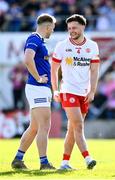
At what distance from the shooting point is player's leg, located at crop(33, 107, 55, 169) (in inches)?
491

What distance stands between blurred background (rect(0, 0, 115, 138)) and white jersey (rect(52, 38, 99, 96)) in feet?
44.5

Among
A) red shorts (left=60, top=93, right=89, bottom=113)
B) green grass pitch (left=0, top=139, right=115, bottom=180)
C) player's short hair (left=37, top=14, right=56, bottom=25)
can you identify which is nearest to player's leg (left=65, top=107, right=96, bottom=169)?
red shorts (left=60, top=93, right=89, bottom=113)

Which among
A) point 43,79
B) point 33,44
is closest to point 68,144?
point 43,79

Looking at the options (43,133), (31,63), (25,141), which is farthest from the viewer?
(25,141)

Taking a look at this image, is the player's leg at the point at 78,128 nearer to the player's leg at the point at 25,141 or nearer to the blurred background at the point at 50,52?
the player's leg at the point at 25,141

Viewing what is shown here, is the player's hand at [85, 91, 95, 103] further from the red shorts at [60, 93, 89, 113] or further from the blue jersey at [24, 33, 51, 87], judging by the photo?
the blue jersey at [24, 33, 51, 87]

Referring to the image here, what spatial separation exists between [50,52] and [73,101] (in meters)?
15.8

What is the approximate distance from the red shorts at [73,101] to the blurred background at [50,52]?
13.4 meters

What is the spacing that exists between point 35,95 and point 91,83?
94 centimetres

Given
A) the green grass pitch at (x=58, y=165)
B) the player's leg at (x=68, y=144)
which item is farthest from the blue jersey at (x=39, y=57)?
the green grass pitch at (x=58, y=165)

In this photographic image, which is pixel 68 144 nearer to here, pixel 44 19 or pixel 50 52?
pixel 44 19

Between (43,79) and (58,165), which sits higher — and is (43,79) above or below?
above

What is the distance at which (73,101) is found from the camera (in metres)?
12.6

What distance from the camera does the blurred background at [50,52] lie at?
27031mm
